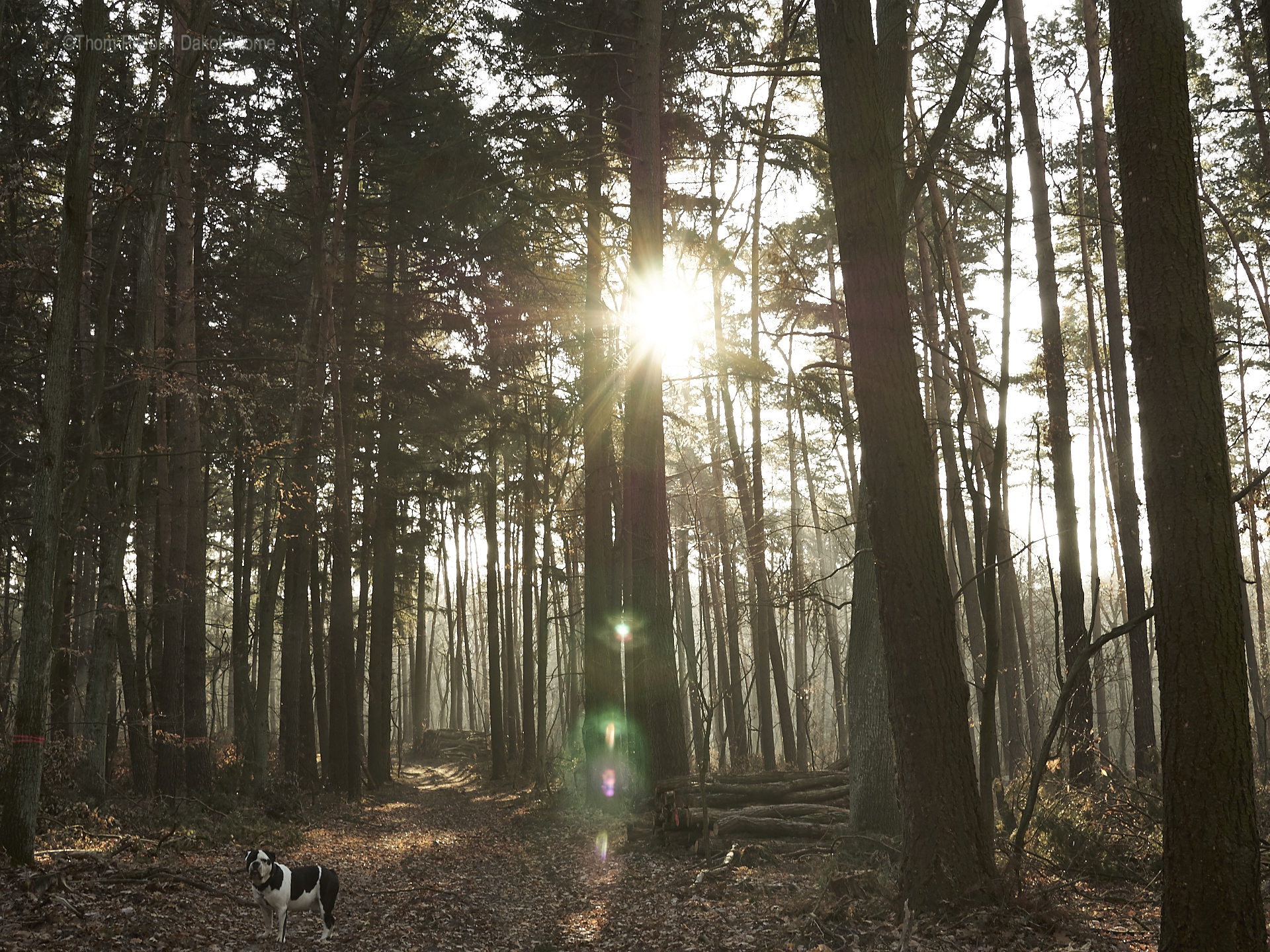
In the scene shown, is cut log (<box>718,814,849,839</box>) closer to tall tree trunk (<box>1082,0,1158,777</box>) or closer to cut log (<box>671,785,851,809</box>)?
cut log (<box>671,785,851,809</box>)

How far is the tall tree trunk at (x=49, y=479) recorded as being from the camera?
24.9 ft

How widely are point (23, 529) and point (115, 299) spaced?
6362mm

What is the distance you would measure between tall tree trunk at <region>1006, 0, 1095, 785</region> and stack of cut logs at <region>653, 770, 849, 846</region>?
3545 mm

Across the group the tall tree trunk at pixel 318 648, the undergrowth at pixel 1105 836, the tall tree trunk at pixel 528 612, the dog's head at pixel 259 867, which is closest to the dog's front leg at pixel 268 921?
the dog's head at pixel 259 867

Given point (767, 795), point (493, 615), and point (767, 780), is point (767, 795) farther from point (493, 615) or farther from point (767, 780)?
point (493, 615)

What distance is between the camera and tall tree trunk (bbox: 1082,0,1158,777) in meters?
13.0

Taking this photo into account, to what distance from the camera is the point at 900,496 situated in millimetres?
6117

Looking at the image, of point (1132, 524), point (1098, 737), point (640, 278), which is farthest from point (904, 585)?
point (1132, 524)

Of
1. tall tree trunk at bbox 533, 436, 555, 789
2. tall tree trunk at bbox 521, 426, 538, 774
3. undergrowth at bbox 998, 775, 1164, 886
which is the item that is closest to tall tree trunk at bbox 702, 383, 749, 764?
tall tree trunk at bbox 533, 436, 555, 789

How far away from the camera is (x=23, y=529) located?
18375 mm

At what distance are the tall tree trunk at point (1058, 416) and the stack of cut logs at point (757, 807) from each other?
11.6 ft

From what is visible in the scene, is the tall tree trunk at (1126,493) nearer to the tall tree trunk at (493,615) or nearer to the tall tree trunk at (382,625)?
the tall tree trunk at (493,615)

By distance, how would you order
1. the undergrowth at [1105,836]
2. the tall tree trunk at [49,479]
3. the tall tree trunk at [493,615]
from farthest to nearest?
the tall tree trunk at [493,615] < the undergrowth at [1105,836] < the tall tree trunk at [49,479]

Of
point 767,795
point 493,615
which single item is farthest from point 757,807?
point 493,615
